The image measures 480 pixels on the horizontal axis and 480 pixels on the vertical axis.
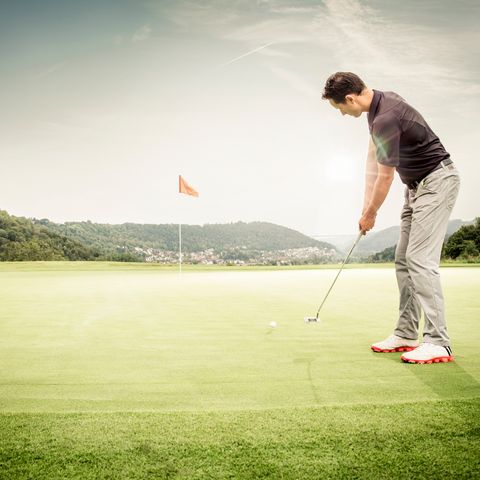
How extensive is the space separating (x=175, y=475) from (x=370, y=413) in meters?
1.02

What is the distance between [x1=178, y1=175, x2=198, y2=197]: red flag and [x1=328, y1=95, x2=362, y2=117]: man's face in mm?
19095

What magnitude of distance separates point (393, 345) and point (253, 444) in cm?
241

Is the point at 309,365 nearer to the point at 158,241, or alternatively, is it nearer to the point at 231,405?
the point at 231,405

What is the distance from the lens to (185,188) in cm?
2322

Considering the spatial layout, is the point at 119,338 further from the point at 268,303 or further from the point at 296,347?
the point at 268,303

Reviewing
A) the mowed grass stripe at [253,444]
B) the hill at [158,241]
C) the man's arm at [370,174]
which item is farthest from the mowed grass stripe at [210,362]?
the hill at [158,241]

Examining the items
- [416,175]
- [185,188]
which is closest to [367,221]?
[416,175]

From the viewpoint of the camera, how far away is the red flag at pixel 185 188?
22.8 meters

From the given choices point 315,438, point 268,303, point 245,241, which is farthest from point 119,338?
point 245,241

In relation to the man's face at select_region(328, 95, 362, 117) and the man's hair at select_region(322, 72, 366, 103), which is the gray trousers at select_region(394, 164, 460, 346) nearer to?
the man's face at select_region(328, 95, 362, 117)

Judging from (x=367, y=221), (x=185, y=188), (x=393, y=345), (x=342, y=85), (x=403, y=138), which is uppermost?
(x=185, y=188)

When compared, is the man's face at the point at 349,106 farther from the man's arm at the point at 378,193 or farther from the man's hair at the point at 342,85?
the man's arm at the point at 378,193

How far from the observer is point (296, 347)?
392 centimetres

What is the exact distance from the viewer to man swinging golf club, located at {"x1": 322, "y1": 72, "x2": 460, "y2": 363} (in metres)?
3.67
